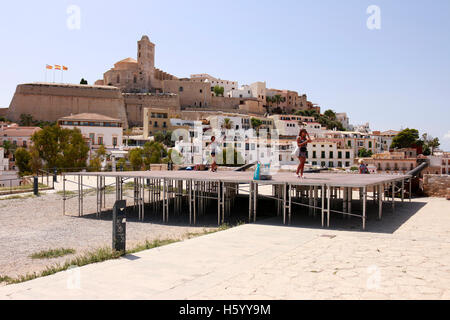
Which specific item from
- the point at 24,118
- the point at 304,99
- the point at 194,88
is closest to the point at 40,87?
the point at 24,118

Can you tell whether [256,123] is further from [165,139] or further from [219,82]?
[219,82]

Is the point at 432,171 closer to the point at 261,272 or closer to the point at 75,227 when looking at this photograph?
the point at 75,227

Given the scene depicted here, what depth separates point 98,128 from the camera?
65.2 meters

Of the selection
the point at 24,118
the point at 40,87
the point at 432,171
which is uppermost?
the point at 40,87

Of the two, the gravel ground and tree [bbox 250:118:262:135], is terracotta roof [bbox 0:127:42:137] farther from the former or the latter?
the gravel ground

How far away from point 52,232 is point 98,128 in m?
54.4

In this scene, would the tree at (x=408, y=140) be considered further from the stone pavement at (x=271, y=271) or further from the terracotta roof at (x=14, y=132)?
the stone pavement at (x=271, y=271)

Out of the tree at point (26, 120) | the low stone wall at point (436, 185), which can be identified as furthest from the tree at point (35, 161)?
the tree at point (26, 120)

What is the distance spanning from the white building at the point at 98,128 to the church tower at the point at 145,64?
109ft

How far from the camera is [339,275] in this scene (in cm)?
593

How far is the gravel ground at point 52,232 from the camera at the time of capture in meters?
9.63

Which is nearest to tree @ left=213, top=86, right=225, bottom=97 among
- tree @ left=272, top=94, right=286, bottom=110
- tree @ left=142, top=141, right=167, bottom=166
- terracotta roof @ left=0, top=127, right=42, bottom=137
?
tree @ left=272, top=94, right=286, bottom=110

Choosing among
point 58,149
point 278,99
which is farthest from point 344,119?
point 58,149
